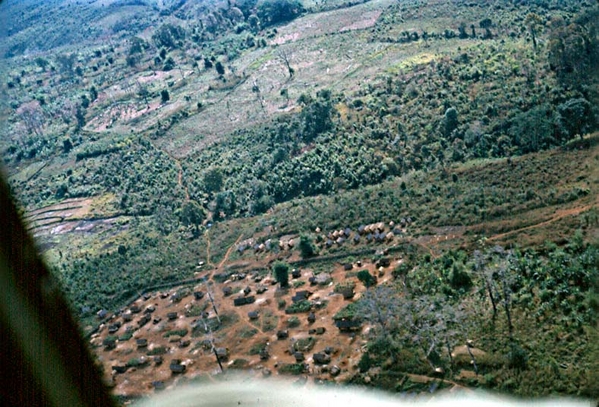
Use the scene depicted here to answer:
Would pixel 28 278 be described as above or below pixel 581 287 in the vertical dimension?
above

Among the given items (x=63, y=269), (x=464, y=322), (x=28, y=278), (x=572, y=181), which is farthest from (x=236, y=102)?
(x=28, y=278)

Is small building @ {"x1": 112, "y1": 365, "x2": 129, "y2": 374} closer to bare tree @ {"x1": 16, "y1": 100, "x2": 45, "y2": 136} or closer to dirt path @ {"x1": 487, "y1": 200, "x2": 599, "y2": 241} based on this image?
dirt path @ {"x1": 487, "y1": 200, "x2": 599, "y2": 241}

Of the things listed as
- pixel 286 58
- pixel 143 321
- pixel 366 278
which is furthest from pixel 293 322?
pixel 286 58

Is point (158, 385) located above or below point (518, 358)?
below

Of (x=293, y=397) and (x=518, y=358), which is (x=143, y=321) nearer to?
(x=293, y=397)

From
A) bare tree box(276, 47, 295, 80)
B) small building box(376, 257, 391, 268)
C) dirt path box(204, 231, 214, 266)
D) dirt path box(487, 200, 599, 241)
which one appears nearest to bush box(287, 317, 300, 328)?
small building box(376, 257, 391, 268)

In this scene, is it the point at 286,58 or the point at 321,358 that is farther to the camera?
the point at 286,58

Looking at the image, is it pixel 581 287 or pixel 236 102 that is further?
pixel 236 102

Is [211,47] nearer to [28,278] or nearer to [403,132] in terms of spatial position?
[403,132]

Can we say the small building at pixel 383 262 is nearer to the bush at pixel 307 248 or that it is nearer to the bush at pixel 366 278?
the bush at pixel 366 278

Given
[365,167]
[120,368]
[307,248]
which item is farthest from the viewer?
[365,167]

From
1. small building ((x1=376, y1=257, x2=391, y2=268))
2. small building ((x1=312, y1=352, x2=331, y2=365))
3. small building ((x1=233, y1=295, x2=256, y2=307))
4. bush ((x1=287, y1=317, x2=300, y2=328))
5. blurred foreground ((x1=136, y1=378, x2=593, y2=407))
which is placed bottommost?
small building ((x1=233, y1=295, x2=256, y2=307))
